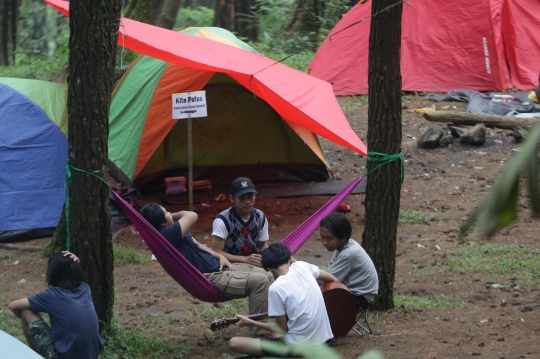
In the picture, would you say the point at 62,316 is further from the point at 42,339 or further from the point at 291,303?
the point at 291,303

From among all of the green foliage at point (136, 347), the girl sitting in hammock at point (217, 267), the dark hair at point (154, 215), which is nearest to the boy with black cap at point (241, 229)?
the girl sitting in hammock at point (217, 267)

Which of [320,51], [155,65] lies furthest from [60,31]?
[155,65]

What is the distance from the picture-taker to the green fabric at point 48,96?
7.42 meters

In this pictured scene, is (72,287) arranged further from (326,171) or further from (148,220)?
(326,171)

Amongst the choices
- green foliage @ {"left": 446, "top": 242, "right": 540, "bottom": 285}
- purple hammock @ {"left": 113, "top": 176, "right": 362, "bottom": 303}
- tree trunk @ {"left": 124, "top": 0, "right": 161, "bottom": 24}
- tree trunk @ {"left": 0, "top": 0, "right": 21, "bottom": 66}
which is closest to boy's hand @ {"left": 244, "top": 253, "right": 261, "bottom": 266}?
purple hammock @ {"left": 113, "top": 176, "right": 362, "bottom": 303}

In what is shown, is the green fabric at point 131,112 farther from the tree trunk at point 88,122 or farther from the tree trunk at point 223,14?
the tree trunk at point 223,14

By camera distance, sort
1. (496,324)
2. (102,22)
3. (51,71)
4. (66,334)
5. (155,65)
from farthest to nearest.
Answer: (51,71) → (155,65) → (496,324) → (102,22) → (66,334)

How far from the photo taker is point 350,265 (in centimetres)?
429

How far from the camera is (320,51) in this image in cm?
1262

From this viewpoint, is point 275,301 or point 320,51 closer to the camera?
point 275,301

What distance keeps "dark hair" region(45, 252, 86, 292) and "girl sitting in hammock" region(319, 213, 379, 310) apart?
1.46 metres

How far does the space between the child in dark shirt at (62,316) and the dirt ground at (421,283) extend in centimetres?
97

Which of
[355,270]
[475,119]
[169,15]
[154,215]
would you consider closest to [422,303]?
[355,270]

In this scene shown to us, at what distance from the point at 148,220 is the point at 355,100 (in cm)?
805
